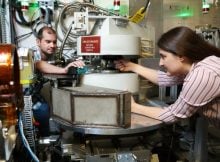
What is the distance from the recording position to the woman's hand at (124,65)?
171cm

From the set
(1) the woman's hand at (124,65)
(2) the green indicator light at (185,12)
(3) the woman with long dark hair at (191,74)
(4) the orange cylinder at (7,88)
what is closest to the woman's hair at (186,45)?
Result: (3) the woman with long dark hair at (191,74)

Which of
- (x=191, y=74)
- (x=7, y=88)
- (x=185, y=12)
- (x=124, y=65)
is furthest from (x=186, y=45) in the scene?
(x=185, y=12)

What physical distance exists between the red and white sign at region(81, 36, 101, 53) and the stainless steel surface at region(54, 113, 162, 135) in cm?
46

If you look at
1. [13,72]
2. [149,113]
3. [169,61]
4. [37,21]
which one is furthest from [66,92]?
[37,21]

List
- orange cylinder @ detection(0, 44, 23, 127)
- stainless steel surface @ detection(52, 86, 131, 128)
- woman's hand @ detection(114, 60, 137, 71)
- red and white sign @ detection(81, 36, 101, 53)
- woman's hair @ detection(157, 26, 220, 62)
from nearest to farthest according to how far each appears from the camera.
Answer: orange cylinder @ detection(0, 44, 23, 127)
stainless steel surface @ detection(52, 86, 131, 128)
woman's hair @ detection(157, 26, 220, 62)
red and white sign @ detection(81, 36, 101, 53)
woman's hand @ detection(114, 60, 137, 71)

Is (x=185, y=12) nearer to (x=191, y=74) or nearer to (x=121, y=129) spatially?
(x=191, y=74)

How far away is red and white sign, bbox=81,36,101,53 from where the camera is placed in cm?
157

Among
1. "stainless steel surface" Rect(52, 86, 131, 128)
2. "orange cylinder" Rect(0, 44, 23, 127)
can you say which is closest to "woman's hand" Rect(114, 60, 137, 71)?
"stainless steel surface" Rect(52, 86, 131, 128)

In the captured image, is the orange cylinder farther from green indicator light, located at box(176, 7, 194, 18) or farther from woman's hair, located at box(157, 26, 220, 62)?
green indicator light, located at box(176, 7, 194, 18)

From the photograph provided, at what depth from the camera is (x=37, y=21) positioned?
2.58 metres

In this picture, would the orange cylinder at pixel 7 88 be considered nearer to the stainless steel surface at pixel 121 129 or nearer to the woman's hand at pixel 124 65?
the stainless steel surface at pixel 121 129

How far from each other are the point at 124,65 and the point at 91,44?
0.28 metres

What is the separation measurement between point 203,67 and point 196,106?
0.65 feet

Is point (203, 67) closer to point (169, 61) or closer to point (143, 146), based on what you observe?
point (169, 61)
